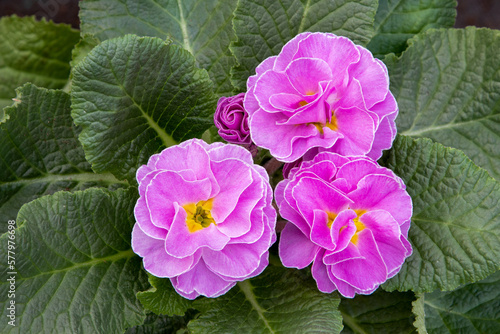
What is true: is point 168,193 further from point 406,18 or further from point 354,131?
point 406,18

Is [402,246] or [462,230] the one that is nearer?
[402,246]

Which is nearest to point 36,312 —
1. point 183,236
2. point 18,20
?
point 183,236

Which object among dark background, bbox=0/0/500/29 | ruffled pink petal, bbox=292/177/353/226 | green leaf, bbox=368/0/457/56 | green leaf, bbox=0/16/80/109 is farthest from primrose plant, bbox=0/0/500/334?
dark background, bbox=0/0/500/29

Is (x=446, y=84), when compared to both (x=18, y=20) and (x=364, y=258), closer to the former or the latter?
(x=364, y=258)

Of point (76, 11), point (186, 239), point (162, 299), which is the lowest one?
point (162, 299)

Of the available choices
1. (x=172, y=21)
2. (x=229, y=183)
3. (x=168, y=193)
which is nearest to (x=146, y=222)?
→ (x=168, y=193)

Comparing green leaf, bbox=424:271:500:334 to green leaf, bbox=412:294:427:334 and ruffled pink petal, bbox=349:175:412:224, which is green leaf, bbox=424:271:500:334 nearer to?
green leaf, bbox=412:294:427:334

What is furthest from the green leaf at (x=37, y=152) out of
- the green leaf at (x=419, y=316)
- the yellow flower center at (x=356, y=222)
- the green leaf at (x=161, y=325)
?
the green leaf at (x=419, y=316)
